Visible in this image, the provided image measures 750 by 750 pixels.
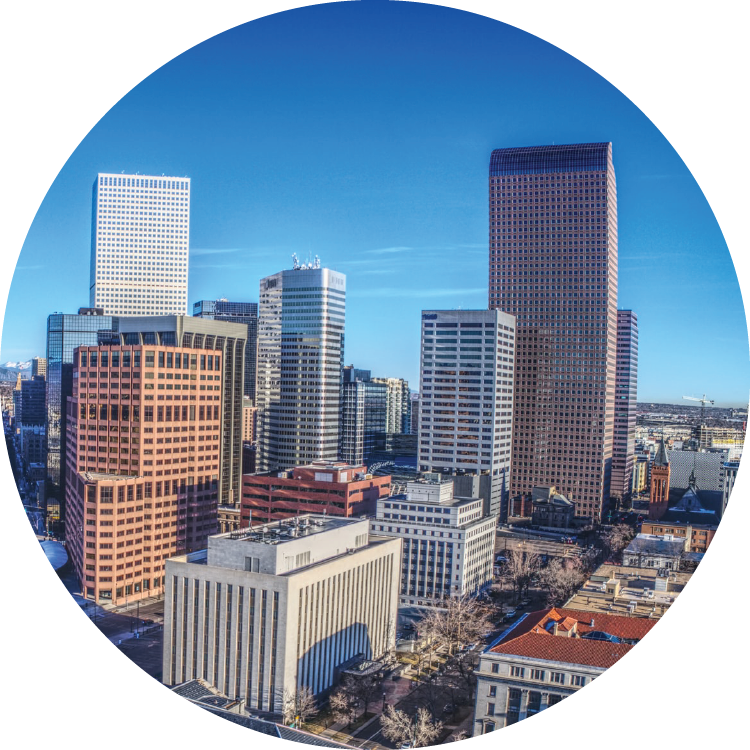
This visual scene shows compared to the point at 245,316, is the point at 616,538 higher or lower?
lower

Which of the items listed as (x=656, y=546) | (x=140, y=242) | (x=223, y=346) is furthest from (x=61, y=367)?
(x=656, y=546)

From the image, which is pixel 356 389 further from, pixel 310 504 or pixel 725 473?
pixel 725 473

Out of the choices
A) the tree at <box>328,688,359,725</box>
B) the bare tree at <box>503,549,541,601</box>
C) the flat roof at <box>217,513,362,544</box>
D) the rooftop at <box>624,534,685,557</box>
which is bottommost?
the tree at <box>328,688,359,725</box>

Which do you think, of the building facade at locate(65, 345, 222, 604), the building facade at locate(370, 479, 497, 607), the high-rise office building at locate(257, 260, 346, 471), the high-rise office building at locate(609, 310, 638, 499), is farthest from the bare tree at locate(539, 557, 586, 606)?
the high-rise office building at locate(257, 260, 346, 471)

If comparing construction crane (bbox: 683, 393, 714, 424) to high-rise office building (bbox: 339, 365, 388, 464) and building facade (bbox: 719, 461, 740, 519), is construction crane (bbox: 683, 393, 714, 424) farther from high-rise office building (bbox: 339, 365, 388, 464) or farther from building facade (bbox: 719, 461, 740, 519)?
high-rise office building (bbox: 339, 365, 388, 464)

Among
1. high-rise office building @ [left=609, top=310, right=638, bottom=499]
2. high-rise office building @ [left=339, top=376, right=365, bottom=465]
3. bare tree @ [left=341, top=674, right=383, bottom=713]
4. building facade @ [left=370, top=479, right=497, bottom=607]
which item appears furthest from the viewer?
high-rise office building @ [left=339, top=376, right=365, bottom=465]

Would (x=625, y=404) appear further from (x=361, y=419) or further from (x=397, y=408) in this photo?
(x=361, y=419)

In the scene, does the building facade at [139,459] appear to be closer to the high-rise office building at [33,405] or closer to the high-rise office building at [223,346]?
the high-rise office building at [223,346]
